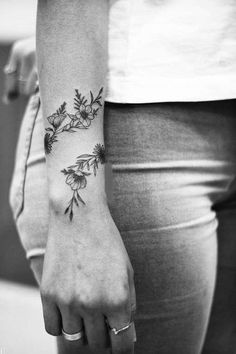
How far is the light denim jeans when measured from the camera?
25.4 inches

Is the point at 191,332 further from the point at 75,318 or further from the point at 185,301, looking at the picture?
the point at 75,318

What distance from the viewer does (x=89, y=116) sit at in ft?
2.01

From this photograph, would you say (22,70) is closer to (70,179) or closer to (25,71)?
(25,71)

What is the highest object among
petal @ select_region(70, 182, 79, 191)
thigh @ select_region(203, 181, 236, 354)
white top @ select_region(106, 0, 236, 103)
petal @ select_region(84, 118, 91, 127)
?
white top @ select_region(106, 0, 236, 103)

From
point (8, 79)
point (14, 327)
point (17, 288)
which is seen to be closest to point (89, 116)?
point (8, 79)

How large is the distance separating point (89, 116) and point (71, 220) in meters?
0.14

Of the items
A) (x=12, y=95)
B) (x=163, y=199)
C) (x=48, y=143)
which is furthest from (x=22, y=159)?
(x=12, y=95)

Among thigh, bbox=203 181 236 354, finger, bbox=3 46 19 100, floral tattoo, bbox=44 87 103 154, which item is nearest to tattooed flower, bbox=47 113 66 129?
floral tattoo, bbox=44 87 103 154

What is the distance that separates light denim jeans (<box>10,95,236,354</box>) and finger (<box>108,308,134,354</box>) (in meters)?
0.08

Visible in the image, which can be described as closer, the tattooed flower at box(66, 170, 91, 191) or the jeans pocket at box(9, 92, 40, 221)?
the tattooed flower at box(66, 170, 91, 191)

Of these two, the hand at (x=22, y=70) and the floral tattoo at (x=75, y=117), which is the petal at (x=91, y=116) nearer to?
the floral tattoo at (x=75, y=117)

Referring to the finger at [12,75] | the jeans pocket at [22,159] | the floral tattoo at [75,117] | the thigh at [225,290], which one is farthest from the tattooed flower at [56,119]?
the finger at [12,75]

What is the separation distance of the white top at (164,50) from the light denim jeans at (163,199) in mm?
26

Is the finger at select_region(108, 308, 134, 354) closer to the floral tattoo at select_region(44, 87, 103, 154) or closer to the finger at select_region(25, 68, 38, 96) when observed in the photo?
the floral tattoo at select_region(44, 87, 103, 154)
